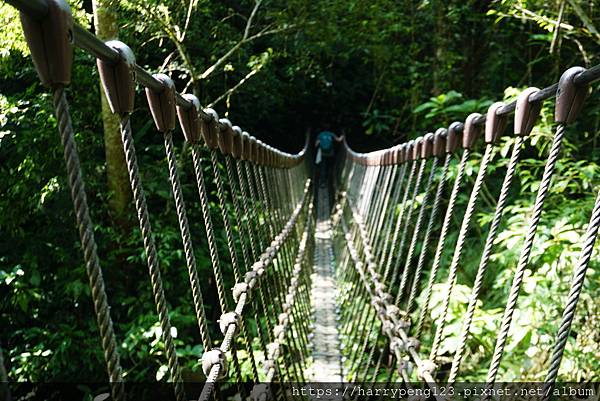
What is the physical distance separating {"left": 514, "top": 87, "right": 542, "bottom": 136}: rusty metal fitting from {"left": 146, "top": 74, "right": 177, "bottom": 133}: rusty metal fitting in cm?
50

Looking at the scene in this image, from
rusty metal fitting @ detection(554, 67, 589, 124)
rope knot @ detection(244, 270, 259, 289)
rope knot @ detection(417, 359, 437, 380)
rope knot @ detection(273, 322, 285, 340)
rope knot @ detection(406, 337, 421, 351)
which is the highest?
rusty metal fitting @ detection(554, 67, 589, 124)

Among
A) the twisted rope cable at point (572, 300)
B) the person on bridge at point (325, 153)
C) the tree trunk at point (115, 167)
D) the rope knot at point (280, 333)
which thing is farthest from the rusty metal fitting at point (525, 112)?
the person on bridge at point (325, 153)

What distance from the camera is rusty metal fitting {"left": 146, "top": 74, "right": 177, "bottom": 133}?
0.66 meters

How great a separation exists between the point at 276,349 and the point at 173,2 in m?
1.80

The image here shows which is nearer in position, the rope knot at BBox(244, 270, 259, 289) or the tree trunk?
the rope knot at BBox(244, 270, 259, 289)

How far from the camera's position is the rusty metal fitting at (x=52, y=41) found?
14.6 inches

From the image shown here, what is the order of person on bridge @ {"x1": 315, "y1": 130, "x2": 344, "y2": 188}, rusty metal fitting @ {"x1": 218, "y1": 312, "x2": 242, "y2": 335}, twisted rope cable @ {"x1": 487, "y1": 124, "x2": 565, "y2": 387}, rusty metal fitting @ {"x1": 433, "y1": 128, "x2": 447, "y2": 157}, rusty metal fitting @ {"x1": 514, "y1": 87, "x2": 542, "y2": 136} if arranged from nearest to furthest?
twisted rope cable @ {"x1": 487, "y1": 124, "x2": 565, "y2": 387} < rusty metal fitting @ {"x1": 514, "y1": 87, "x2": 542, "y2": 136} < rusty metal fitting @ {"x1": 218, "y1": 312, "x2": 242, "y2": 335} < rusty metal fitting @ {"x1": 433, "y1": 128, "x2": 447, "y2": 157} < person on bridge @ {"x1": 315, "y1": 130, "x2": 344, "y2": 188}

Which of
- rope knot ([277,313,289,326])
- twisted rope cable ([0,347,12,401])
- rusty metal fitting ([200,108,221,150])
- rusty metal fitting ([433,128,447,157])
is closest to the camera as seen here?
twisted rope cable ([0,347,12,401])

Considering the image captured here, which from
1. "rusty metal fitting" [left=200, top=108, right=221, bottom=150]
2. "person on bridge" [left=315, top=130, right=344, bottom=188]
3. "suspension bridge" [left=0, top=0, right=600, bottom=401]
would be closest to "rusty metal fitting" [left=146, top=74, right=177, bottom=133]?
"suspension bridge" [left=0, top=0, right=600, bottom=401]

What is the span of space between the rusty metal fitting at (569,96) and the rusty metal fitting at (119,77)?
0.49 metres

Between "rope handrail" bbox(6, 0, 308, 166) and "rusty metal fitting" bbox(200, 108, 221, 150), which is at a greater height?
"rope handrail" bbox(6, 0, 308, 166)

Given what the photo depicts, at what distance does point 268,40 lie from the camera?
391cm

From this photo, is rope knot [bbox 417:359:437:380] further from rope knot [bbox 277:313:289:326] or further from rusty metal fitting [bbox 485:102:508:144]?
rope knot [bbox 277:313:289:326]

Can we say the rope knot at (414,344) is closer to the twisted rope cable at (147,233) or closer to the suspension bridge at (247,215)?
the suspension bridge at (247,215)
